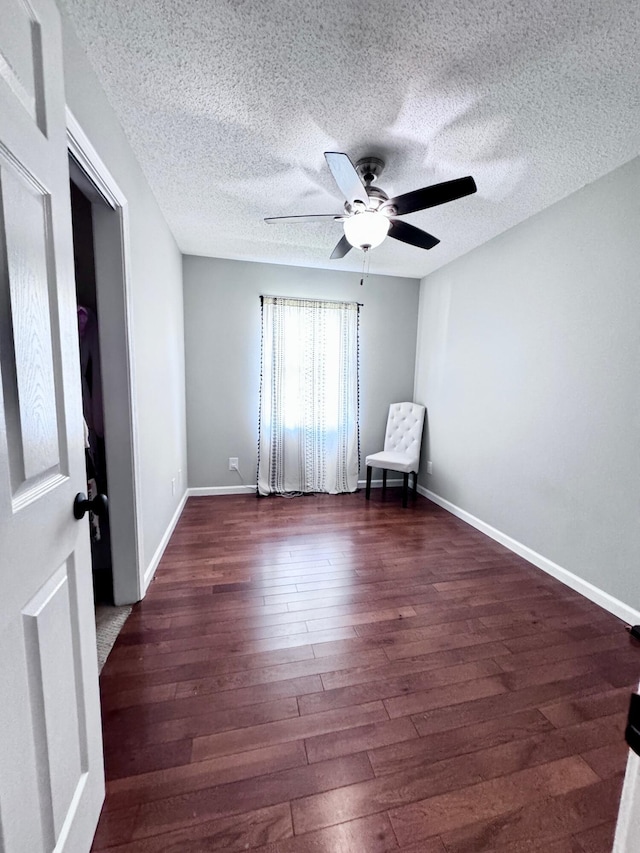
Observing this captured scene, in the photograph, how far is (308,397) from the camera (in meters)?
Answer: 3.73

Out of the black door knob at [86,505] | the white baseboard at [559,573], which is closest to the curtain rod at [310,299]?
the white baseboard at [559,573]

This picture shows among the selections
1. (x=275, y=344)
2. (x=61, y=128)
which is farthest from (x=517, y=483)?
(x=61, y=128)

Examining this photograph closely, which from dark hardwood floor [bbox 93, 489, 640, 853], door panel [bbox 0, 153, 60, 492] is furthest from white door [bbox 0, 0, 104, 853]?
dark hardwood floor [bbox 93, 489, 640, 853]

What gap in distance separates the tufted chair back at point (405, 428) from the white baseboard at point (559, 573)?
787 millimetres

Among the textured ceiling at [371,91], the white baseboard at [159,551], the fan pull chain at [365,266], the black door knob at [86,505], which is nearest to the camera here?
the black door knob at [86,505]

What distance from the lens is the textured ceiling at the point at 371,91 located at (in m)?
1.15

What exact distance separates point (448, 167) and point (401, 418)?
8.07 ft

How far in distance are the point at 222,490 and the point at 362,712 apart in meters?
2.80

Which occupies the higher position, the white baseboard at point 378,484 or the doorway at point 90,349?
the doorway at point 90,349

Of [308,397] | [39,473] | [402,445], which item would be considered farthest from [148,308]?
[402,445]

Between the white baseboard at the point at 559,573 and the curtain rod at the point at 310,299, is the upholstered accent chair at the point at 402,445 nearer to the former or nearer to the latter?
the white baseboard at the point at 559,573

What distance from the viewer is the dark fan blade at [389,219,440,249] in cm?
206

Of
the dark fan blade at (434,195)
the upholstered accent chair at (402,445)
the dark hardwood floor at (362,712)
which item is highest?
the dark fan blade at (434,195)

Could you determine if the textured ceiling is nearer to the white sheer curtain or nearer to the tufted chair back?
the white sheer curtain
